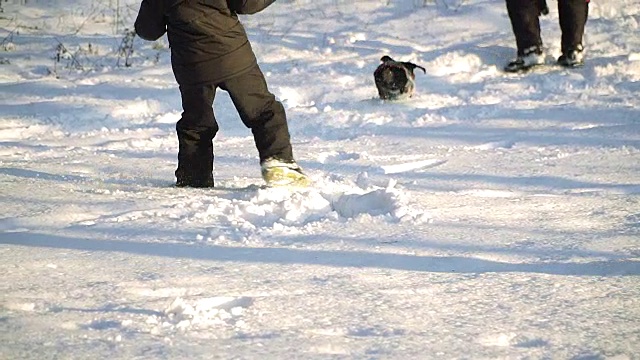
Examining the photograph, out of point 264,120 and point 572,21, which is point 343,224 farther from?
→ point 572,21

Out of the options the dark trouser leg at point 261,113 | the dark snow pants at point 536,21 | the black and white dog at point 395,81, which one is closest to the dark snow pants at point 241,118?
the dark trouser leg at point 261,113

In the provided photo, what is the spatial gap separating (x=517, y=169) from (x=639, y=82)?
284 centimetres

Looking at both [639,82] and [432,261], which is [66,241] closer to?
[432,261]

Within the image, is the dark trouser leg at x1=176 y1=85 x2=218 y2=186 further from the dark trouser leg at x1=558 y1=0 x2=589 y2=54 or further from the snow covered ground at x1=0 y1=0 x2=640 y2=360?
the dark trouser leg at x1=558 y1=0 x2=589 y2=54

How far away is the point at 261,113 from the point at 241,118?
119 millimetres

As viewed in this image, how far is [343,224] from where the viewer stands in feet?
12.1

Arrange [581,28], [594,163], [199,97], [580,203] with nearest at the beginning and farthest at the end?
1. [580,203]
2. [199,97]
3. [594,163]
4. [581,28]

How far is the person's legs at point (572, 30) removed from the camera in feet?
26.1

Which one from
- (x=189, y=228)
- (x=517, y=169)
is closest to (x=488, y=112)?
(x=517, y=169)

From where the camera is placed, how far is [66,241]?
11.6 feet

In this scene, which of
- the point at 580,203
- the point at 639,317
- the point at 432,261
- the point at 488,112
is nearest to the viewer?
the point at 639,317

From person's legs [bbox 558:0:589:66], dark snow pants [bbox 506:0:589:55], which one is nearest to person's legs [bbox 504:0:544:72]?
dark snow pants [bbox 506:0:589:55]

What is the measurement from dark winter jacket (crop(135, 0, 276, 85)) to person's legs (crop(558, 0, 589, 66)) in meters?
4.30

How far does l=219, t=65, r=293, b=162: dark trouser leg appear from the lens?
177 inches
